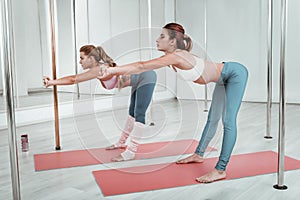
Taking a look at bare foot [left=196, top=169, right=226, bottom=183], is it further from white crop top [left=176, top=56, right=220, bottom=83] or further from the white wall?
the white wall

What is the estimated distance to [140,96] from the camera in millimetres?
2504

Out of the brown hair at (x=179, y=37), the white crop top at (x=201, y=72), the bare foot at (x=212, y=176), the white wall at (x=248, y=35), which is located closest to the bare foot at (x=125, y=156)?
the bare foot at (x=212, y=176)

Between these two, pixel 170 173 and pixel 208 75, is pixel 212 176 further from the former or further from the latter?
pixel 208 75

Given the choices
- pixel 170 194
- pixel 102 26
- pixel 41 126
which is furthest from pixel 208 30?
pixel 170 194

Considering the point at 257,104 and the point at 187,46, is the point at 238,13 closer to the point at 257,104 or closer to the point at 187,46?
the point at 257,104

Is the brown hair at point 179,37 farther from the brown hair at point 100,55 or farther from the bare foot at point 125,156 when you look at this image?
the bare foot at point 125,156

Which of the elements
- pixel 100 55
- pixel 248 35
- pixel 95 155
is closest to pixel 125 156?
pixel 95 155

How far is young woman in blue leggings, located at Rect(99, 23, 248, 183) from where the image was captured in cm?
181

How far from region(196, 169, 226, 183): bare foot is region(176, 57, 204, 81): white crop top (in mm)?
597

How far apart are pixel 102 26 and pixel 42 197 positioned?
3.17 m

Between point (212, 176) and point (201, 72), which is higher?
point (201, 72)

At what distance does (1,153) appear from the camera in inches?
117

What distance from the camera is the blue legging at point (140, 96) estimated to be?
225 centimetres

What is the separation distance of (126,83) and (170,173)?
642 millimetres
